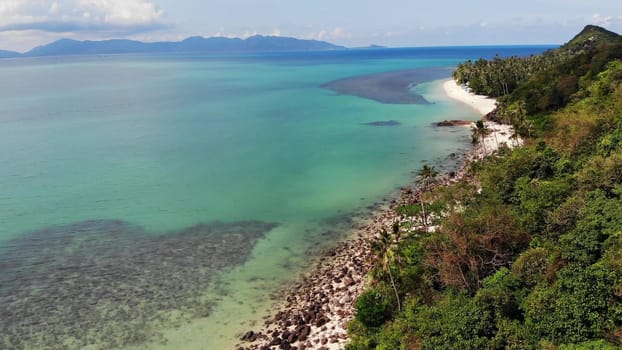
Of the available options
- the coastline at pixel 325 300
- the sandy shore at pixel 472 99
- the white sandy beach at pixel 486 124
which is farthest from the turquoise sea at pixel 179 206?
the sandy shore at pixel 472 99

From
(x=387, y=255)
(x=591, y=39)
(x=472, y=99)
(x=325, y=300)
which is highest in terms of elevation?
(x=591, y=39)

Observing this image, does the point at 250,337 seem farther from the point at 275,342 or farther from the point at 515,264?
the point at 515,264

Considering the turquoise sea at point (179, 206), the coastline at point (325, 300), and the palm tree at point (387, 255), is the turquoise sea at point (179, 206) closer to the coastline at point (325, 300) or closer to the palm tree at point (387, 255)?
the coastline at point (325, 300)

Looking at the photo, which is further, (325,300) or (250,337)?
(325,300)

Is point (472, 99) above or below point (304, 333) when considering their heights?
above

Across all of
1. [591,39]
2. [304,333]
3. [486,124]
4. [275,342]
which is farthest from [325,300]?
[591,39]

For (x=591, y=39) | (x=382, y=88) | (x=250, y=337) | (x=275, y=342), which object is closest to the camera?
(x=275, y=342)
